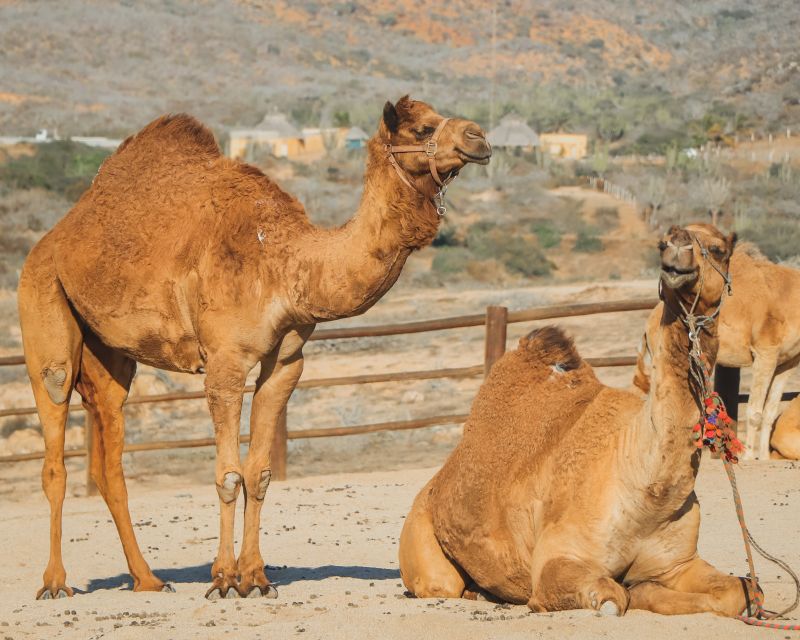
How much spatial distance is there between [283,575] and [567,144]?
41.8 metres

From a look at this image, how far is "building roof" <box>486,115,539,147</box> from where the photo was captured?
45.6 meters

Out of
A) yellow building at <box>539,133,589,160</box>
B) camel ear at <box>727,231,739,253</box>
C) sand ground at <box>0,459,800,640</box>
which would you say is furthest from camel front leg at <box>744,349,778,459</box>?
yellow building at <box>539,133,589,160</box>

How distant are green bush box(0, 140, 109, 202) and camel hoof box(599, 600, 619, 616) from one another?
29014mm

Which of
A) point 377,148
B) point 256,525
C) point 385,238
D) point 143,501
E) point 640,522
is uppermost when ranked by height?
point 377,148

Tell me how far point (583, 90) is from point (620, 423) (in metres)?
63.6

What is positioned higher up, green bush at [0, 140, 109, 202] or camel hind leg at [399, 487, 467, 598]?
camel hind leg at [399, 487, 467, 598]

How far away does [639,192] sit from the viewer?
36.3m

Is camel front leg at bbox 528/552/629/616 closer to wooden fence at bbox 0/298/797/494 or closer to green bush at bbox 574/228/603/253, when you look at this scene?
wooden fence at bbox 0/298/797/494

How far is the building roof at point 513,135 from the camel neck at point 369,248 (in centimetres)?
3938

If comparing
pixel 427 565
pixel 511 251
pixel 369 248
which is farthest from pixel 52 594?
pixel 511 251

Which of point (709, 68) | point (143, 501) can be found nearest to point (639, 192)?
point (143, 501)

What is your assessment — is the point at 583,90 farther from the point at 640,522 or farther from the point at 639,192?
the point at 640,522

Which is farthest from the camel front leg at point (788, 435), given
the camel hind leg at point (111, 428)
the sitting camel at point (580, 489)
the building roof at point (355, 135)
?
the building roof at point (355, 135)

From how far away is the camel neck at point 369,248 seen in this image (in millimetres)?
5996
